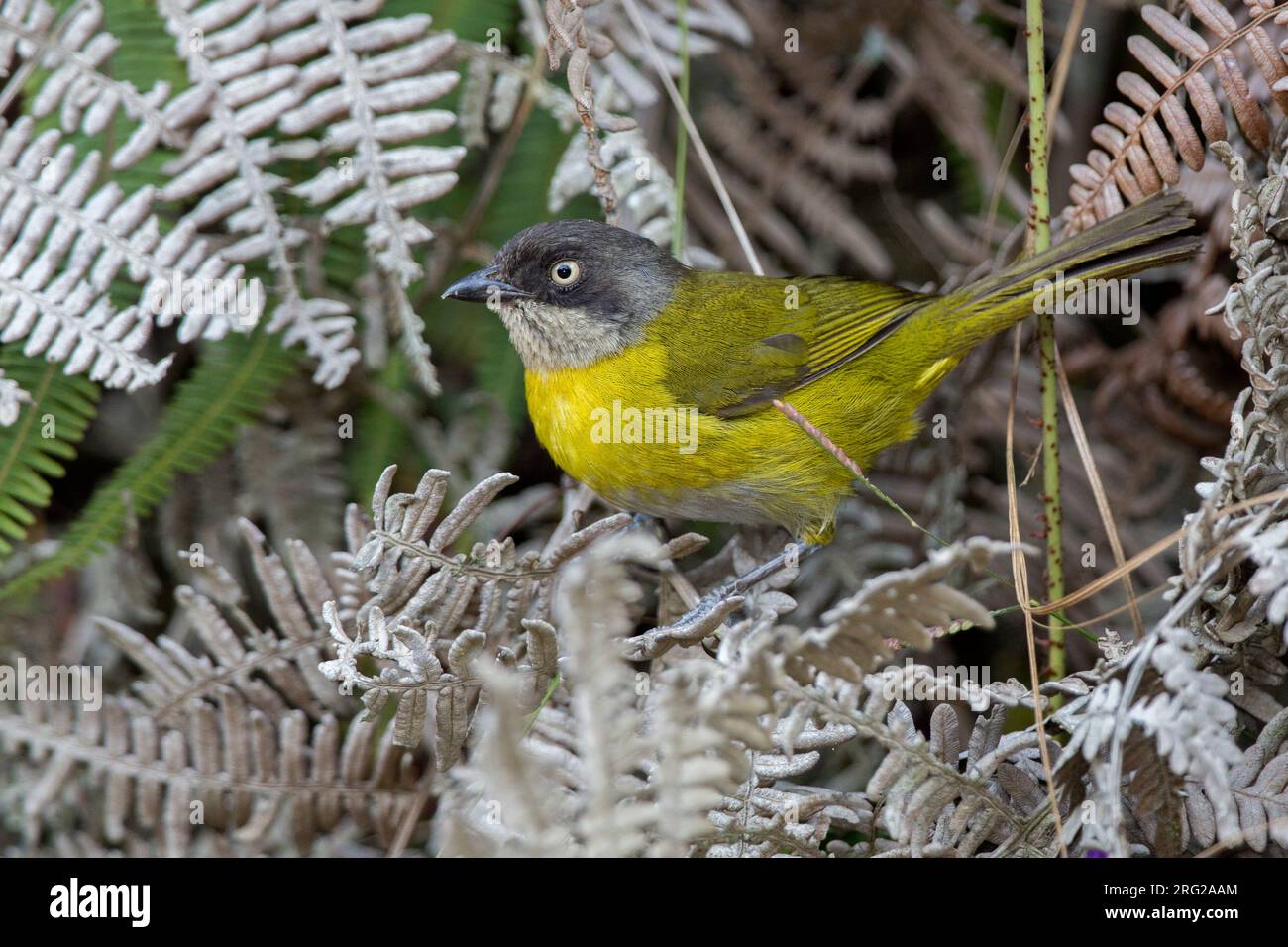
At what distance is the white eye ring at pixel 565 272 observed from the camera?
11.5ft

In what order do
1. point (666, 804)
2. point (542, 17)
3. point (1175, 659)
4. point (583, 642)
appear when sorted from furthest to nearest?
point (542, 17), point (1175, 659), point (666, 804), point (583, 642)

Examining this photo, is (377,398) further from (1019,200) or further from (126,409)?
(1019,200)

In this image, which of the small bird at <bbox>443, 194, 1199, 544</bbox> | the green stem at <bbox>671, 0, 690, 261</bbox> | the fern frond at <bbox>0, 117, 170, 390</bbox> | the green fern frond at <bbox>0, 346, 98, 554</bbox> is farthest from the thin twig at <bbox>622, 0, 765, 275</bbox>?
the green fern frond at <bbox>0, 346, 98, 554</bbox>

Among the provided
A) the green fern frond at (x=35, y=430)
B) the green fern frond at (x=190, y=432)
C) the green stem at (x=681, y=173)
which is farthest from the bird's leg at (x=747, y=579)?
the green fern frond at (x=35, y=430)

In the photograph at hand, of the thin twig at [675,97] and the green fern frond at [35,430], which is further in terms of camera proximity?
the thin twig at [675,97]

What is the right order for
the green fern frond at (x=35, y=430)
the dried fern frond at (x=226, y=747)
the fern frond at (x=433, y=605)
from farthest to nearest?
the green fern frond at (x=35, y=430), the dried fern frond at (x=226, y=747), the fern frond at (x=433, y=605)

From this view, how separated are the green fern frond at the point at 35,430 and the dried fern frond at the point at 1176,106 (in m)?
2.81

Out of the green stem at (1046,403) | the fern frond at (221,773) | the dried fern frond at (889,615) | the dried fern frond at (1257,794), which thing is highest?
the green stem at (1046,403)

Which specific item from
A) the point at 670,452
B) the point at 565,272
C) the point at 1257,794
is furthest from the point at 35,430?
the point at 1257,794

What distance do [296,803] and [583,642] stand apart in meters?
1.78

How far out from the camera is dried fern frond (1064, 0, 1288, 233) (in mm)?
2689

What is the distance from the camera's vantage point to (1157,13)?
2830 mm

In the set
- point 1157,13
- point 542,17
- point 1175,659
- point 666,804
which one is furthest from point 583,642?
point 542,17

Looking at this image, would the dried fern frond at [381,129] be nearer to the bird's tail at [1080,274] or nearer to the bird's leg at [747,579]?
the bird's leg at [747,579]
